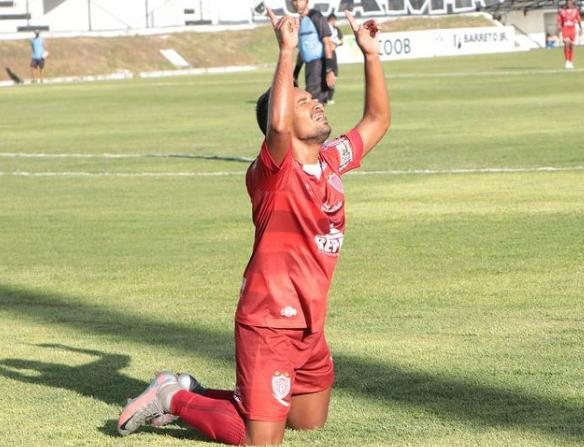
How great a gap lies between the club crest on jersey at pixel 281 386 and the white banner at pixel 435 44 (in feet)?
192

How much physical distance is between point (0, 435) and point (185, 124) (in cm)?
2135

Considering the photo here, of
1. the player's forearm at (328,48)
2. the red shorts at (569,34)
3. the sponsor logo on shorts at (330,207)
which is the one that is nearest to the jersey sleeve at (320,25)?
the player's forearm at (328,48)

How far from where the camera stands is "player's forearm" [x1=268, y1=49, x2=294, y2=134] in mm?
5969

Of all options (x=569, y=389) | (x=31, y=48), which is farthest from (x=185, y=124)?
(x=31, y=48)

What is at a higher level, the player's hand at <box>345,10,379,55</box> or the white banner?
the player's hand at <box>345,10,379,55</box>

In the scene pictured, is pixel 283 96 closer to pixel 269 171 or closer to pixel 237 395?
pixel 269 171

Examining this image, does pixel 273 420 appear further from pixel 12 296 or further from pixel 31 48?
pixel 31 48

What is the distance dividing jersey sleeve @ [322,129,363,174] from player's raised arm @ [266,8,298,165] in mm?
633

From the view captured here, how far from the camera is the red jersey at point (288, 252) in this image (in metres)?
6.21

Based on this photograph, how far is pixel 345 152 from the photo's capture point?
6.89 metres

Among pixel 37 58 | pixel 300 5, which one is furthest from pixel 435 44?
pixel 300 5

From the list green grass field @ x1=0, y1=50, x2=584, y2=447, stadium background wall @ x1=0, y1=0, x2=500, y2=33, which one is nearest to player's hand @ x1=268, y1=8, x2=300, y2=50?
green grass field @ x1=0, y1=50, x2=584, y2=447

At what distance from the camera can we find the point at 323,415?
6.45 m

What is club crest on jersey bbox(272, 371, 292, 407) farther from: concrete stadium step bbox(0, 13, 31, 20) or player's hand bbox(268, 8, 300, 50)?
concrete stadium step bbox(0, 13, 31, 20)
